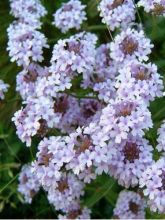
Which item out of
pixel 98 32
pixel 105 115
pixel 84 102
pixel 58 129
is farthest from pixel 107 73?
pixel 98 32

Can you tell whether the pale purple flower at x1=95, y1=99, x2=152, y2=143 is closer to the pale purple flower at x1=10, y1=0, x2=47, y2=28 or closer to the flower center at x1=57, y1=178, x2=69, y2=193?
the flower center at x1=57, y1=178, x2=69, y2=193

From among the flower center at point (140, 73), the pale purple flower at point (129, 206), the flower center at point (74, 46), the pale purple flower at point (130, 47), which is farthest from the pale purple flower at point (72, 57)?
the pale purple flower at point (129, 206)

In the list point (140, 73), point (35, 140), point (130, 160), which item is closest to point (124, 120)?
point (130, 160)

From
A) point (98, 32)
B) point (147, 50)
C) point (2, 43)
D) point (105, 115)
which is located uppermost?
point (2, 43)

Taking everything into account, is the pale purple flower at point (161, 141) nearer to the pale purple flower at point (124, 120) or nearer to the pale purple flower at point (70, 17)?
the pale purple flower at point (124, 120)

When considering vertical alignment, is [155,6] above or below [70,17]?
below

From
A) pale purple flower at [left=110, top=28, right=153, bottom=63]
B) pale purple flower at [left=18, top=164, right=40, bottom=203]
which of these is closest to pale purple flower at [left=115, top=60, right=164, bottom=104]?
pale purple flower at [left=110, top=28, right=153, bottom=63]

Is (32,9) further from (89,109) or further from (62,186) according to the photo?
(62,186)

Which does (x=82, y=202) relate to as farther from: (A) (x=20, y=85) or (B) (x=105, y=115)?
(B) (x=105, y=115)
